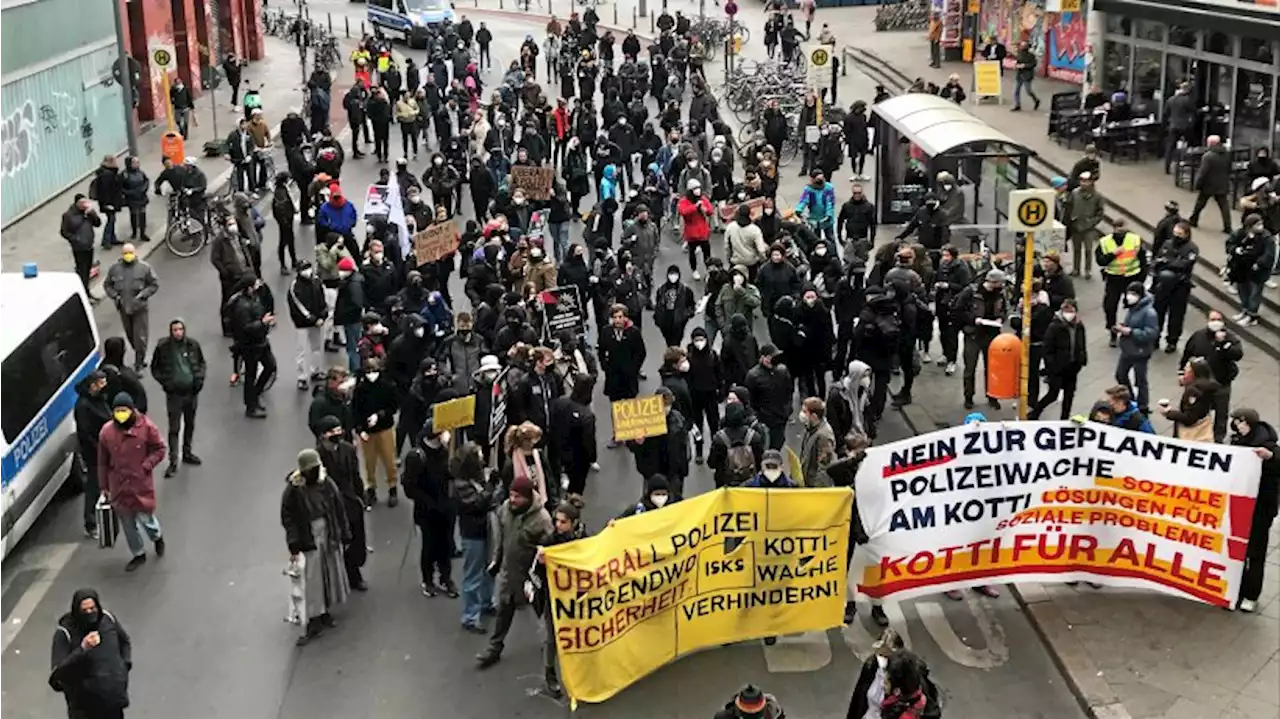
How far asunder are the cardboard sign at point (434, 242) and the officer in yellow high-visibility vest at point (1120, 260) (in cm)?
769

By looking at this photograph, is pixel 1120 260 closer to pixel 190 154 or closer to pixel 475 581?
pixel 475 581

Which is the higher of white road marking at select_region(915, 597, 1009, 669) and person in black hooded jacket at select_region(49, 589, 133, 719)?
person in black hooded jacket at select_region(49, 589, 133, 719)

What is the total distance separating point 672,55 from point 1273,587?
27.5 m

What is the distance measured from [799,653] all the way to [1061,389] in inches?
215

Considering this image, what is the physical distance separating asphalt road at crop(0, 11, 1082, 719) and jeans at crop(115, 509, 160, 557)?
192 mm

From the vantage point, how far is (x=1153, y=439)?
36.3 ft

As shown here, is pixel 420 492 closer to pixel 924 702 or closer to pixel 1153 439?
pixel 924 702

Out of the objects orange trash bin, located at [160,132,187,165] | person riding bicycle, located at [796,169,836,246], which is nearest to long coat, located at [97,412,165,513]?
person riding bicycle, located at [796,169,836,246]

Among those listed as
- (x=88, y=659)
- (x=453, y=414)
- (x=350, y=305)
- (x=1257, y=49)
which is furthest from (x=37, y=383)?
(x=1257, y=49)

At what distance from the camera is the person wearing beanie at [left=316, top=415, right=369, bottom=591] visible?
12008 mm

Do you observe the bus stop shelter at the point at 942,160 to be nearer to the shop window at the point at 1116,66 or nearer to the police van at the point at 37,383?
the shop window at the point at 1116,66

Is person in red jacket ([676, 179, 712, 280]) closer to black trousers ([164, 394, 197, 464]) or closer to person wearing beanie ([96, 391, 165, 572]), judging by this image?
black trousers ([164, 394, 197, 464])

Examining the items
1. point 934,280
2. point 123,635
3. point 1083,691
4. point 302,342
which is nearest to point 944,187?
point 934,280

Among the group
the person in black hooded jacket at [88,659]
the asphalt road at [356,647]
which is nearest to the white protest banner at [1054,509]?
the asphalt road at [356,647]
